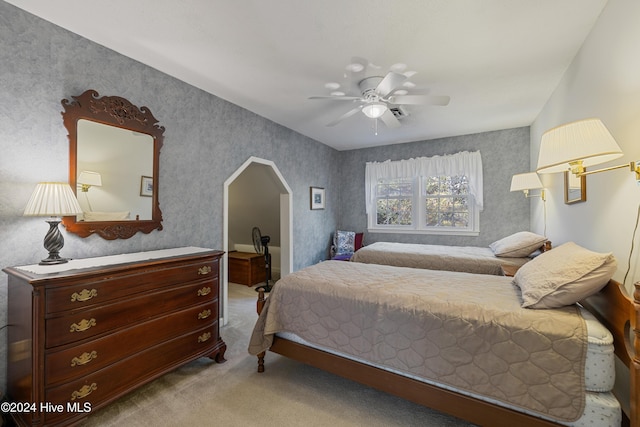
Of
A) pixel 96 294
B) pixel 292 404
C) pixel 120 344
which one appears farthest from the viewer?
pixel 292 404

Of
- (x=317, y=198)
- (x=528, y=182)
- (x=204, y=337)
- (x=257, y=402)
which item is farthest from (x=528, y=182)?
(x=204, y=337)

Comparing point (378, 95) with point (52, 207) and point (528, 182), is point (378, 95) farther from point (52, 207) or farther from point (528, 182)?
point (52, 207)

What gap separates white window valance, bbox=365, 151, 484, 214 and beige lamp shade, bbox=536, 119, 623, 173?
323cm

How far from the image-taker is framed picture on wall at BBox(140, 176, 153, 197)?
7.97 ft

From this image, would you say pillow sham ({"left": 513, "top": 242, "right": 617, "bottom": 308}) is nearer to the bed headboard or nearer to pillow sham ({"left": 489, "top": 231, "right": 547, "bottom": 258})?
the bed headboard

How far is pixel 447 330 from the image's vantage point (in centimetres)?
157

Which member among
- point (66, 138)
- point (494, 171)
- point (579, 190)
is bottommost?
point (579, 190)

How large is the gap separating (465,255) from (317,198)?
261cm

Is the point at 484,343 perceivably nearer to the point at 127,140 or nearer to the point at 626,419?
the point at 626,419

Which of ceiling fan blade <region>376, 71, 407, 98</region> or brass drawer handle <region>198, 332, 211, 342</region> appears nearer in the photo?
ceiling fan blade <region>376, 71, 407, 98</region>

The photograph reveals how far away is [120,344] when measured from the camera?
1.78 m

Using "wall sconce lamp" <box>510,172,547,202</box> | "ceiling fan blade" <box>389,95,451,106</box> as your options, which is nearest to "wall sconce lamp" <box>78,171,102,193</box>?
"ceiling fan blade" <box>389,95,451,106</box>

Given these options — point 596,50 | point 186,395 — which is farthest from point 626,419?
point 186,395

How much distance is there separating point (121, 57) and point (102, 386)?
2.48 meters
